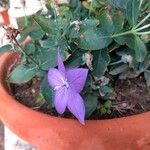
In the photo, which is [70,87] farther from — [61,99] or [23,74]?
[23,74]

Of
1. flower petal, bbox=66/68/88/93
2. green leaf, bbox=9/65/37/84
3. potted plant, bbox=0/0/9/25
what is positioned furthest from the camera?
potted plant, bbox=0/0/9/25

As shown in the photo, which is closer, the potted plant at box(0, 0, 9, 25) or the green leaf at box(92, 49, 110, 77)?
the green leaf at box(92, 49, 110, 77)

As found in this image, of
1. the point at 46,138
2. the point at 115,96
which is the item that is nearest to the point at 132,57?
the point at 115,96

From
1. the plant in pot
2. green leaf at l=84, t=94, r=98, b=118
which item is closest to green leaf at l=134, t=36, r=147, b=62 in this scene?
the plant in pot

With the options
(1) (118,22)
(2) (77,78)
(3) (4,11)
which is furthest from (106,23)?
(3) (4,11)

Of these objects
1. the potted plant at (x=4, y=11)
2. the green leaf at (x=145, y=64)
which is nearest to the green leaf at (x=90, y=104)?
the green leaf at (x=145, y=64)

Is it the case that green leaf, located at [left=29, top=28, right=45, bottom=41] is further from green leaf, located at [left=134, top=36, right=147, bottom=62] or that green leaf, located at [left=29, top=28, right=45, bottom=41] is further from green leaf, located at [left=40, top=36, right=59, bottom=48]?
green leaf, located at [left=134, top=36, right=147, bottom=62]

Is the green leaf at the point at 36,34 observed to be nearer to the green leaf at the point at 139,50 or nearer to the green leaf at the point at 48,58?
the green leaf at the point at 48,58

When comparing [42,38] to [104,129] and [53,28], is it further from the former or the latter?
[104,129]
